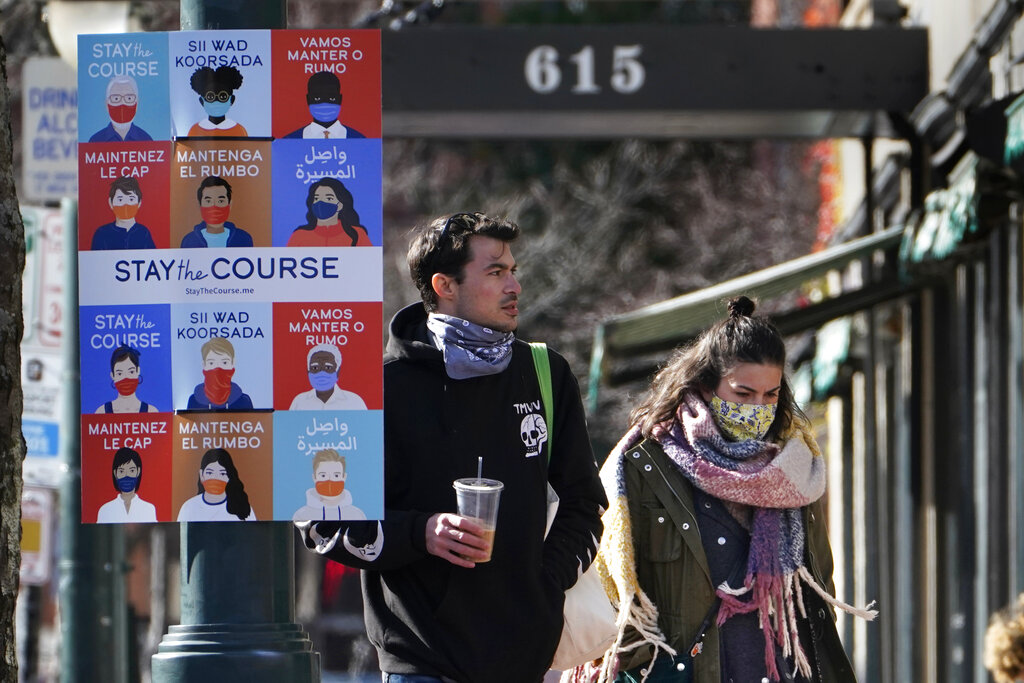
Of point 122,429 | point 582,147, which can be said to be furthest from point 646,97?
point 582,147

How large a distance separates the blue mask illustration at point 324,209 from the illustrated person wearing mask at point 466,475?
0.91 ft

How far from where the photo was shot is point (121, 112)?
4.46m

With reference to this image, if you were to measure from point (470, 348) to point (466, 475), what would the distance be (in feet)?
1.05

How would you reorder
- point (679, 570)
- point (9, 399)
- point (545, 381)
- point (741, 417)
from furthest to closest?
1. point (741, 417)
2. point (679, 570)
3. point (545, 381)
4. point (9, 399)

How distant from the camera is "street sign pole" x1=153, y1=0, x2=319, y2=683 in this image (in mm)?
4512

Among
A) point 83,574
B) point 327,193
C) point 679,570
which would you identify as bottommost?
point 83,574

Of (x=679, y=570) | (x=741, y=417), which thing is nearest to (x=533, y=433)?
(x=679, y=570)

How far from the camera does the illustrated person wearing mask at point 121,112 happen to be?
4.46m

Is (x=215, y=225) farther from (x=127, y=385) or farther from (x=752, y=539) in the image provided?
(x=752, y=539)

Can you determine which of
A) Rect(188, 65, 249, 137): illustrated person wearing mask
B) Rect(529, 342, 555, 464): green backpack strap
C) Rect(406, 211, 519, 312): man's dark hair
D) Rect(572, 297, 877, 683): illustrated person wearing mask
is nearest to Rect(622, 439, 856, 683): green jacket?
Rect(572, 297, 877, 683): illustrated person wearing mask

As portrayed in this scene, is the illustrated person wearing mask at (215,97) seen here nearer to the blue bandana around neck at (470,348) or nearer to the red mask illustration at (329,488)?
the blue bandana around neck at (470,348)

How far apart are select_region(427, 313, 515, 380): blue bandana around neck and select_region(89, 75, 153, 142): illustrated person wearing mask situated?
3.01 feet

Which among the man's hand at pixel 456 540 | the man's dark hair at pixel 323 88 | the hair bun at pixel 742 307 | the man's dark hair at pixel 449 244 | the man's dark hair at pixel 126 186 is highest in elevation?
the man's dark hair at pixel 323 88

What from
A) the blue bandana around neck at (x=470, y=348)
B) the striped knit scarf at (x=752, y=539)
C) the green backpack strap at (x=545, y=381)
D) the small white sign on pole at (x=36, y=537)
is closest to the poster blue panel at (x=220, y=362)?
the blue bandana around neck at (x=470, y=348)
